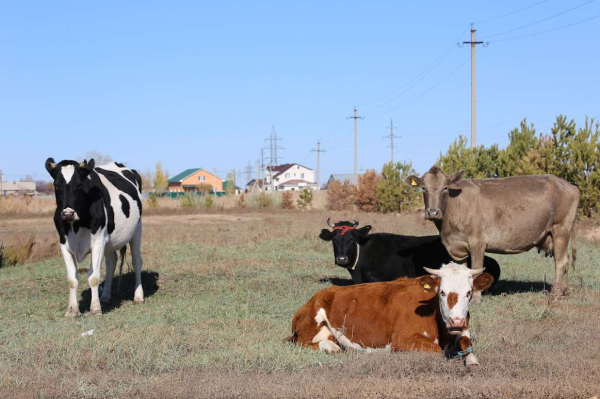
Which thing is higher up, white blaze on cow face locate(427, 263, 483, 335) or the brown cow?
the brown cow

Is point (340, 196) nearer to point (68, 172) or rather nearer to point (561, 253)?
point (561, 253)

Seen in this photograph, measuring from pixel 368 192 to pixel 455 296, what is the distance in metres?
41.5

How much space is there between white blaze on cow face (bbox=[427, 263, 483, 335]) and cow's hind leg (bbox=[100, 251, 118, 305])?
6.93m

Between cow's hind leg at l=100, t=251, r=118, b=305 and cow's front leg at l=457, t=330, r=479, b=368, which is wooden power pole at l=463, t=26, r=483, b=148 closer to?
cow's hind leg at l=100, t=251, r=118, b=305

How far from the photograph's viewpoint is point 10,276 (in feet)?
46.9

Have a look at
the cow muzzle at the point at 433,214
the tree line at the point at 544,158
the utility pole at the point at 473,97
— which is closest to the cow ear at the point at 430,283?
the cow muzzle at the point at 433,214

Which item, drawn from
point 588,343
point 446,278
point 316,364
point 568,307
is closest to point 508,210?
point 568,307

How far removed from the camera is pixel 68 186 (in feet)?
33.0

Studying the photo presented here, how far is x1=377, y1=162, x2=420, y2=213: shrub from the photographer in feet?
142

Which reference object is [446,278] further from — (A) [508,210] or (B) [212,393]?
(A) [508,210]

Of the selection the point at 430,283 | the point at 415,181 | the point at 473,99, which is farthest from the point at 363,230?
the point at 473,99

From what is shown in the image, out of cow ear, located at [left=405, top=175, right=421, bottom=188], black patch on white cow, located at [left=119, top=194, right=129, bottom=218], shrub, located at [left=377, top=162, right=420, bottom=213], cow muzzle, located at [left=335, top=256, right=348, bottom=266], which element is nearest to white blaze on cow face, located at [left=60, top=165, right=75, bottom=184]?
black patch on white cow, located at [left=119, top=194, right=129, bottom=218]

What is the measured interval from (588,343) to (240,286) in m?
6.43

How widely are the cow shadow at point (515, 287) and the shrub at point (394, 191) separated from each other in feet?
98.8
